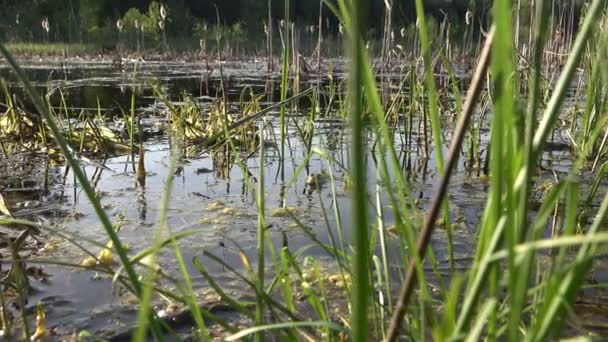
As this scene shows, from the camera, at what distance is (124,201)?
1732 mm

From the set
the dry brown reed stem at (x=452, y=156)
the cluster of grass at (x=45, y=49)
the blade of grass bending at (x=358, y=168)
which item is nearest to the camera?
the blade of grass bending at (x=358, y=168)

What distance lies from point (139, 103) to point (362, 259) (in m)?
4.62

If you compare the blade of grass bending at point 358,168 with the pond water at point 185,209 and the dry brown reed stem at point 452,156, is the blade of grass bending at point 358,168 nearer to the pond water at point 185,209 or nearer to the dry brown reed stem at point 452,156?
the dry brown reed stem at point 452,156

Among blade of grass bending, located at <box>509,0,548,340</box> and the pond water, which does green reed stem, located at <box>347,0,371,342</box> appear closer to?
blade of grass bending, located at <box>509,0,548,340</box>

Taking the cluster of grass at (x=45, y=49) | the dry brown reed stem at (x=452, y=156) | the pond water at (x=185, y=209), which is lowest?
the pond water at (x=185, y=209)

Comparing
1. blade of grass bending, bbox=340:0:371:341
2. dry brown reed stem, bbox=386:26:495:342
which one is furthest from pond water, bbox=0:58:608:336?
blade of grass bending, bbox=340:0:371:341

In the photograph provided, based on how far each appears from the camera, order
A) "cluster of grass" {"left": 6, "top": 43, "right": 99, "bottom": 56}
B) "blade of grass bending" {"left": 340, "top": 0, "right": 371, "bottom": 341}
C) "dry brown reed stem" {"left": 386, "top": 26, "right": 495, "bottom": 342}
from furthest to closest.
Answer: "cluster of grass" {"left": 6, "top": 43, "right": 99, "bottom": 56} → "dry brown reed stem" {"left": 386, "top": 26, "right": 495, "bottom": 342} → "blade of grass bending" {"left": 340, "top": 0, "right": 371, "bottom": 341}

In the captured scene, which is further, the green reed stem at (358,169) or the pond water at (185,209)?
the pond water at (185,209)

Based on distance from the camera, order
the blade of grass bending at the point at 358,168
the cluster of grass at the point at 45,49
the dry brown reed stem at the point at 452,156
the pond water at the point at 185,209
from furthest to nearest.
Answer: the cluster of grass at the point at 45,49 < the pond water at the point at 185,209 < the dry brown reed stem at the point at 452,156 < the blade of grass bending at the point at 358,168

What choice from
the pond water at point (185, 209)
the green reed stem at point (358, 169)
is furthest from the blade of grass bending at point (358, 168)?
the pond water at point (185, 209)

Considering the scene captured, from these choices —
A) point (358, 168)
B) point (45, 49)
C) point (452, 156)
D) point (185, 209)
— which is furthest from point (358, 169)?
point (45, 49)

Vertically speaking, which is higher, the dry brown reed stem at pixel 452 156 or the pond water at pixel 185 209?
the dry brown reed stem at pixel 452 156

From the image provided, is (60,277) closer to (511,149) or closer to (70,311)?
(70,311)

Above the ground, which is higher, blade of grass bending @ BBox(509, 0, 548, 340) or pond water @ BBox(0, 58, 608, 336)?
blade of grass bending @ BBox(509, 0, 548, 340)
